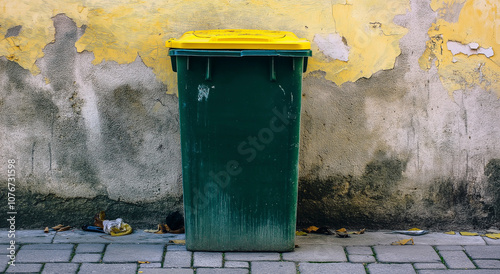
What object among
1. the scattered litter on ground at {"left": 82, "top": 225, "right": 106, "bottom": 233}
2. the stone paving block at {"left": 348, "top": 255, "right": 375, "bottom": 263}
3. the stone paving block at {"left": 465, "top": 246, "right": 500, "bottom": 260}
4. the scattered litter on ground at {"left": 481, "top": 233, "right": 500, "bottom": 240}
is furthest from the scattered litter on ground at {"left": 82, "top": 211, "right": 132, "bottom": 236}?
the scattered litter on ground at {"left": 481, "top": 233, "right": 500, "bottom": 240}

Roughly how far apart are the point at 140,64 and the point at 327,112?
138cm

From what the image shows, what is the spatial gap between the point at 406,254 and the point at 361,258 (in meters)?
0.32

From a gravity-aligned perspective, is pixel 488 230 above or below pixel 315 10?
below

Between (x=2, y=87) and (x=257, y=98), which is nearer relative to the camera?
(x=257, y=98)

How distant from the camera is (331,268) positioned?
3676 mm

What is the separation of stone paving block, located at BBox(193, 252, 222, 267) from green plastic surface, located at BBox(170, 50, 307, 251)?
4 cm

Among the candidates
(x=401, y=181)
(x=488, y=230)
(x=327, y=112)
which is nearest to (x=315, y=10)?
(x=327, y=112)

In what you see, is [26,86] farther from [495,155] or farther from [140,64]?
[495,155]

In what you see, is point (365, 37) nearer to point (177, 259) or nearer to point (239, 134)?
point (239, 134)

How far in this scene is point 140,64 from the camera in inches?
162

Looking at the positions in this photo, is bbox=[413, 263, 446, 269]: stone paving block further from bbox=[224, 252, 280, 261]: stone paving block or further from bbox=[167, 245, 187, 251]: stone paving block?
bbox=[167, 245, 187, 251]: stone paving block

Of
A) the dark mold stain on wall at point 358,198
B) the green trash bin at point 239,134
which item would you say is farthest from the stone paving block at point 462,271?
the green trash bin at point 239,134

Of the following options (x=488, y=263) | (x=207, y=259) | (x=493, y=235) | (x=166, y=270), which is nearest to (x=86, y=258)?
(x=166, y=270)

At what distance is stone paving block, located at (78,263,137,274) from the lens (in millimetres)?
3600
